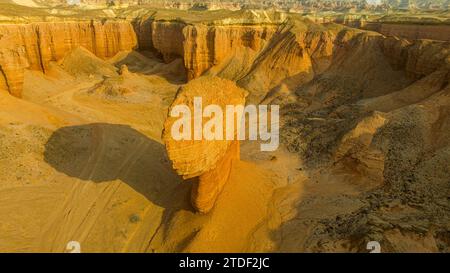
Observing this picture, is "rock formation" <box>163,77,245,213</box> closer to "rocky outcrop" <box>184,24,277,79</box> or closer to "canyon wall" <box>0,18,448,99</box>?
"canyon wall" <box>0,18,448,99</box>

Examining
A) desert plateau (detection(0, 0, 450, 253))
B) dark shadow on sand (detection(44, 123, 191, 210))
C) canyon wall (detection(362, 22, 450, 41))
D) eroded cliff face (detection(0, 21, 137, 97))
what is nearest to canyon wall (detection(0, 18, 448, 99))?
eroded cliff face (detection(0, 21, 137, 97))

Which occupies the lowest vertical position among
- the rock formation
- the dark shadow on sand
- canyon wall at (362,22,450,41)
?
the dark shadow on sand

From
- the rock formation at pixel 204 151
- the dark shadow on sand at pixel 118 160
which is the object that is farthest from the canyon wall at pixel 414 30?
the dark shadow on sand at pixel 118 160

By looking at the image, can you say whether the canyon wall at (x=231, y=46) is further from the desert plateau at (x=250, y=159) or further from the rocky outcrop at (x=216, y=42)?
the desert plateau at (x=250, y=159)
